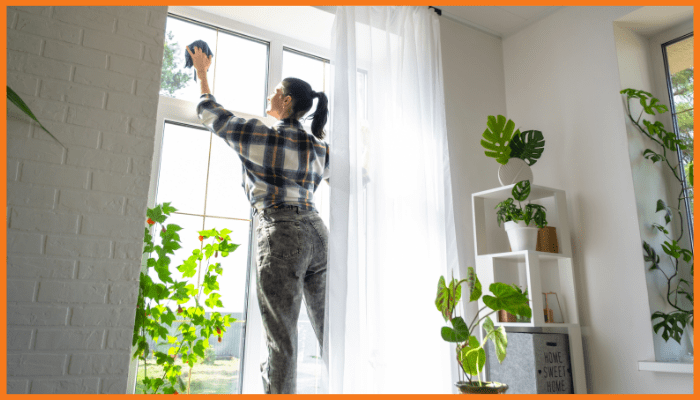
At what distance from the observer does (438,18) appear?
9.21 ft

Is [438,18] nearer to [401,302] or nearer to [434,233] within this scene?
[434,233]

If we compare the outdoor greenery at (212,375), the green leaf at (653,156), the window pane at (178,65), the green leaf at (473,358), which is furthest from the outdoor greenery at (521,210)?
the window pane at (178,65)

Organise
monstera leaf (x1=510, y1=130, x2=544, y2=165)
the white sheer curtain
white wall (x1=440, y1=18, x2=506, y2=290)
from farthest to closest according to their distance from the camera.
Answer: white wall (x1=440, y1=18, x2=506, y2=290) < monstera leaf (x1=510, y1=130, x2=544, y2=165) < the white sheer curtain

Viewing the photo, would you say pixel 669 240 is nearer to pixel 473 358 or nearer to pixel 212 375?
pixel 473 358

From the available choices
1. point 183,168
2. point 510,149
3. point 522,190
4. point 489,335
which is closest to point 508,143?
point 510,149

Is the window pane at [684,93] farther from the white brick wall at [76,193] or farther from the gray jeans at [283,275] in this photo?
the white brick wall at [76,193]

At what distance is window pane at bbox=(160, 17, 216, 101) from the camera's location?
2.38 m

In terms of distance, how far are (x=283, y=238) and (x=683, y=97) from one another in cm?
210

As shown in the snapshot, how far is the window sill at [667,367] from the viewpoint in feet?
6.61

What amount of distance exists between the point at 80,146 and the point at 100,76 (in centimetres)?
27

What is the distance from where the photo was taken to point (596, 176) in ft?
8.28

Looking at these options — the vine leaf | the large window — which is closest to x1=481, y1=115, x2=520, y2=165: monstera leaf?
the vine leaf

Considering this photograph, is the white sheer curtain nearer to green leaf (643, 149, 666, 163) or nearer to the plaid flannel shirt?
the plaid flannel shirt

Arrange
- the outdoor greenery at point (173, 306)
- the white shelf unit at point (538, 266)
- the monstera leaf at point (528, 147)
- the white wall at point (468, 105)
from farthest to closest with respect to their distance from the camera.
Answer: the white wall at point (468, 105) → the monstera leaf at point (528, 147) → the white shelf unit at point (538, 266) → the outdoor greenery at point (173, 306)
